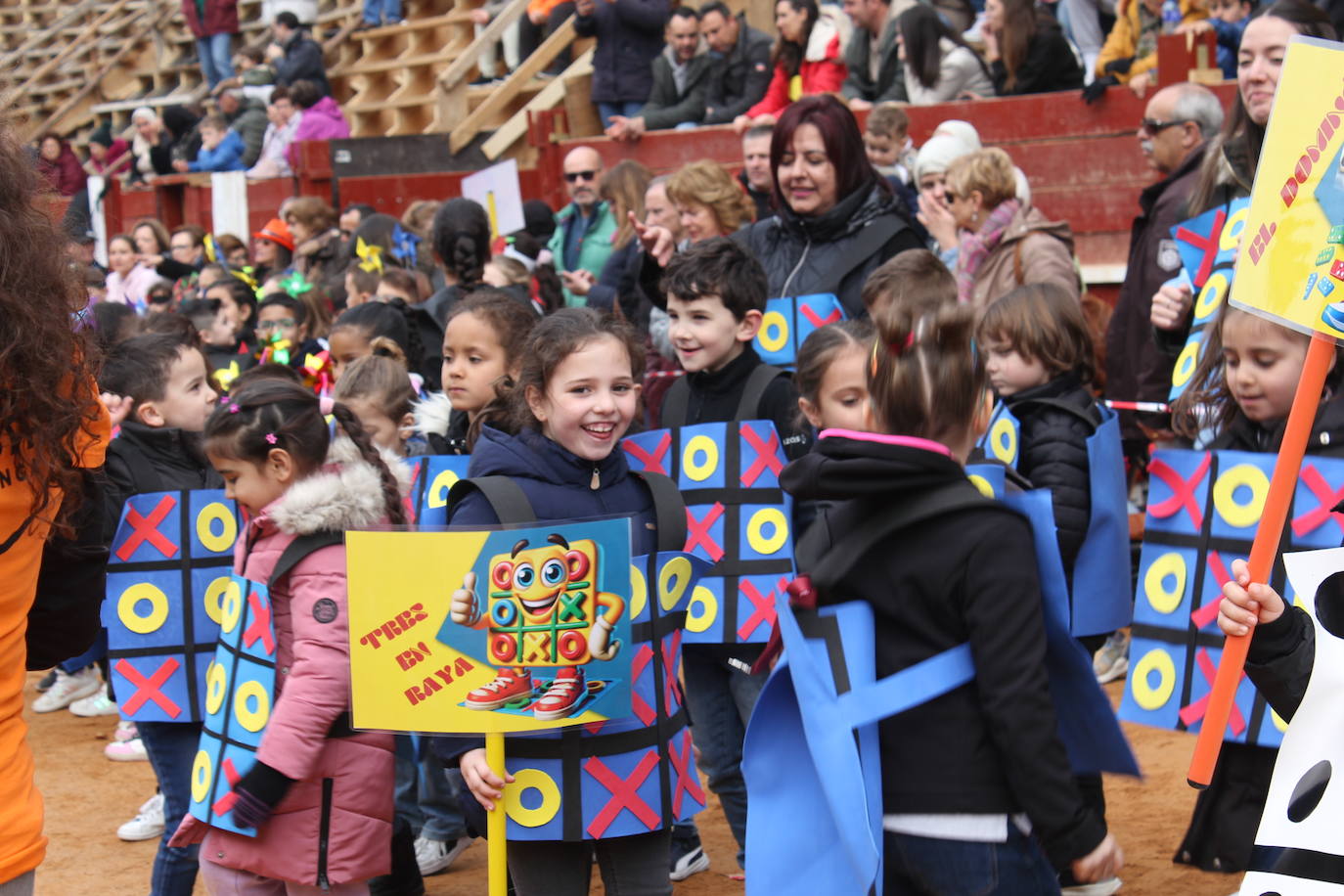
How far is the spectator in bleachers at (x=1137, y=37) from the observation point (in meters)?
9.80

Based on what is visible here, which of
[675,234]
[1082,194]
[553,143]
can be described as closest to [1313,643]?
[675,234]

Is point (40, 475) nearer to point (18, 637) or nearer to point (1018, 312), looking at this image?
point (18, 637)

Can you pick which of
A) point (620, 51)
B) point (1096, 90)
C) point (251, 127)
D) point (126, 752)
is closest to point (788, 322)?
point (126, 752)

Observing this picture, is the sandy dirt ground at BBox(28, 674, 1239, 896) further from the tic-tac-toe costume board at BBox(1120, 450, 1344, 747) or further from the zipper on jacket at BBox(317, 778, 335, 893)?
the zipper on jacket at BBox(317, 778, 335, 893)

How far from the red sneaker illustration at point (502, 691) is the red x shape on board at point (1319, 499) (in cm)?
171

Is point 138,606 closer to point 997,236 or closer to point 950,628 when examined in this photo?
point 950,628

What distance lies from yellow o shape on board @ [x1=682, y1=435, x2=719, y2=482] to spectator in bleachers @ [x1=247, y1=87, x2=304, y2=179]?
43.8 ft

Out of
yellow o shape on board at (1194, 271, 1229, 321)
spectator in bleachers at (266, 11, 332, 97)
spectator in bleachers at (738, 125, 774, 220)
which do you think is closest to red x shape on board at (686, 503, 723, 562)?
yellow o shape on board at (1194, 271, 1229, 321)

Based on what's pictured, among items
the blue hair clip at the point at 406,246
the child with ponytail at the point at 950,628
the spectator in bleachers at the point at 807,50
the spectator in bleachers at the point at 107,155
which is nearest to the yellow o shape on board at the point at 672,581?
the child with ponytail at the point at 950,628

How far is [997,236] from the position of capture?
248 inches

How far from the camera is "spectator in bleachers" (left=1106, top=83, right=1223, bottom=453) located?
6605 mm

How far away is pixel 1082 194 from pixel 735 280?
5.86 metres

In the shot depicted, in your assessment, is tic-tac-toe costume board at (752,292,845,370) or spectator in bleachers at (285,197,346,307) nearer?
tic-tac-toe costume board at (752,292,845,370)

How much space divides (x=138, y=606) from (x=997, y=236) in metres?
3.55
